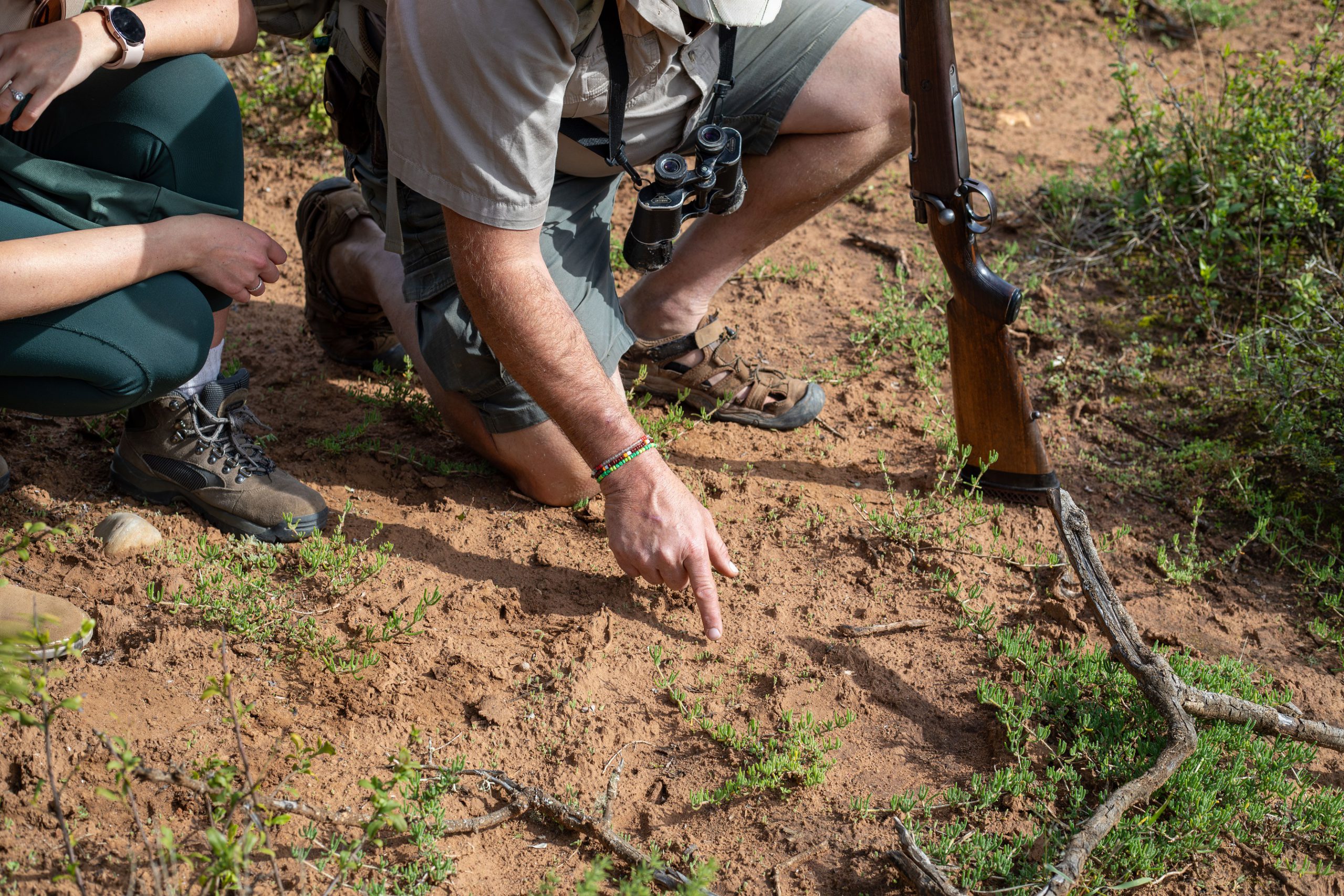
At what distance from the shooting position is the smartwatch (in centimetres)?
244

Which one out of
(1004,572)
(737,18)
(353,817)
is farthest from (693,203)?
(353,817)

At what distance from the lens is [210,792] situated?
5.98 ft

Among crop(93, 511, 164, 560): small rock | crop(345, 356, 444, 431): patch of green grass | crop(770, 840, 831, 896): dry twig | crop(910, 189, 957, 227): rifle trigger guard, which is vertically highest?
crop(910, 189, 957, 227): rifle trigger guard

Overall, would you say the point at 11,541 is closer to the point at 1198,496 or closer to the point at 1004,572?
the point at 1004,572

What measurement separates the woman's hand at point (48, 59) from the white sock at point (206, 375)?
0.70 m

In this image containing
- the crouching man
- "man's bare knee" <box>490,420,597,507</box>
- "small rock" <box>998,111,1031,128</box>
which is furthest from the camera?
"small rock" <box>998,111,1031,128</box>

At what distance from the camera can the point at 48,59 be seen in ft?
7.66

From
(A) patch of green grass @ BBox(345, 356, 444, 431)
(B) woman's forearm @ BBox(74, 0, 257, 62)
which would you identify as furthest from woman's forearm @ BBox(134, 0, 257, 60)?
(A) patch of green grass @ BBox(345, 356, 444, 431)

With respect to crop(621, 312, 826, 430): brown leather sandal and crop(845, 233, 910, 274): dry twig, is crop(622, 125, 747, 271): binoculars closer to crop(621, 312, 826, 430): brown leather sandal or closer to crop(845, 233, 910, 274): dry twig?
crop(621, 312, 826, 430): brown leather sandal

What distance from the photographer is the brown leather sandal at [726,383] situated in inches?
135

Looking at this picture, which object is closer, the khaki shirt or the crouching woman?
the khaki shirt

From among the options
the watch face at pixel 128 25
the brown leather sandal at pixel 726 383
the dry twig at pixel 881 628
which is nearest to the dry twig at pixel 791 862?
the dry twig at pixel 881 628

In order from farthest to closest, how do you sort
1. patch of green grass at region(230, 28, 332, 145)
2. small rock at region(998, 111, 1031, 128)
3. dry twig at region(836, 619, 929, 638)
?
small rock at region(998, 111, 1031, 128)
patch of green grass at region(230, 28, 332, 145)
dry twig at region(836, 619, 929, 638)

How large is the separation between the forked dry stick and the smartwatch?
2482mm
